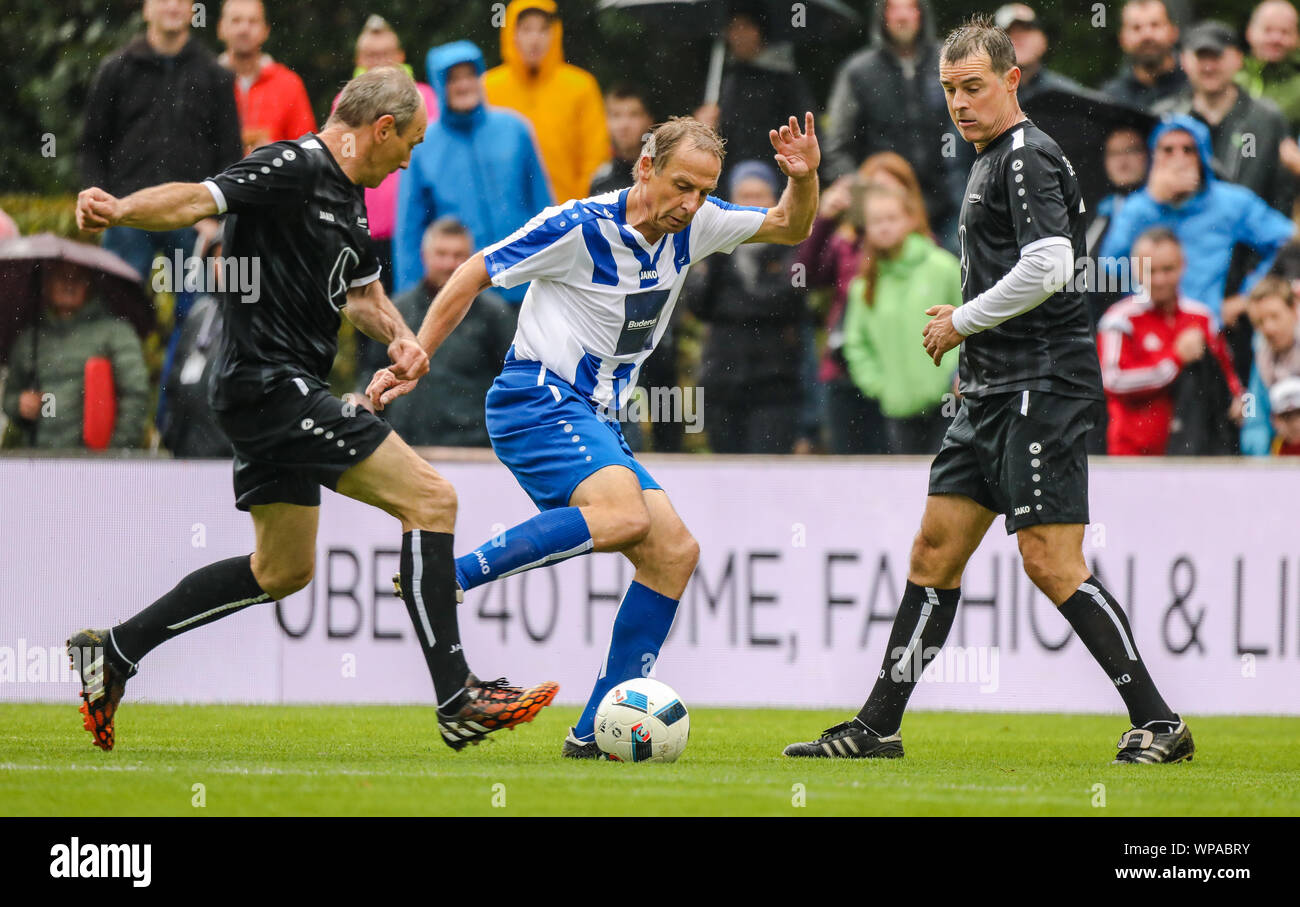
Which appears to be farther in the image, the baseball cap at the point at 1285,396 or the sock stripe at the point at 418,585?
the baseball cap at the point at 1285,396

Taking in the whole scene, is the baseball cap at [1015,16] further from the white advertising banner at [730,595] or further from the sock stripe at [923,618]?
the sock stripe at [923,618]

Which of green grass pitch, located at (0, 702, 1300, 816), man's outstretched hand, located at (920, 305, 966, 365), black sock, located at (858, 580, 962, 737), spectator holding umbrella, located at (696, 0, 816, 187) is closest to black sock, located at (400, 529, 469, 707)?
green grass pitch, located at (0, 702, 1300, 816)

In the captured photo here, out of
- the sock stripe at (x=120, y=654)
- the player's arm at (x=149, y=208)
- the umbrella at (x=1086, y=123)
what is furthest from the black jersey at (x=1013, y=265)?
the umbrella at (x=1086, y=123)

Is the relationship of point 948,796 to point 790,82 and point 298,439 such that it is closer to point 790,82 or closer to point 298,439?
point 298,439

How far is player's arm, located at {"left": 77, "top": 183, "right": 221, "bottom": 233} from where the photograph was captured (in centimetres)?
580

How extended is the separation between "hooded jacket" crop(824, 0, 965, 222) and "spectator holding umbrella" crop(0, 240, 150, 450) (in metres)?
4.00

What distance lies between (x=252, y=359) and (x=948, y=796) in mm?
2838

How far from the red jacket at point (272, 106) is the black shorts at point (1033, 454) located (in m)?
4.85

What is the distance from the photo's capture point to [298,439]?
6.44 metres

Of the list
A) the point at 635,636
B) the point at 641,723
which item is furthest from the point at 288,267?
the point at 641,723

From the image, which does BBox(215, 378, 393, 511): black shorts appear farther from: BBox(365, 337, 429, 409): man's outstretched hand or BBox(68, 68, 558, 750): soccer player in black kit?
BBox(365, 337, 429, 409): man's outstretched hand

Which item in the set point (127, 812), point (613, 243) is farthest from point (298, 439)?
point (127, 812)

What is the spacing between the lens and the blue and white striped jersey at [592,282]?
260 inches
